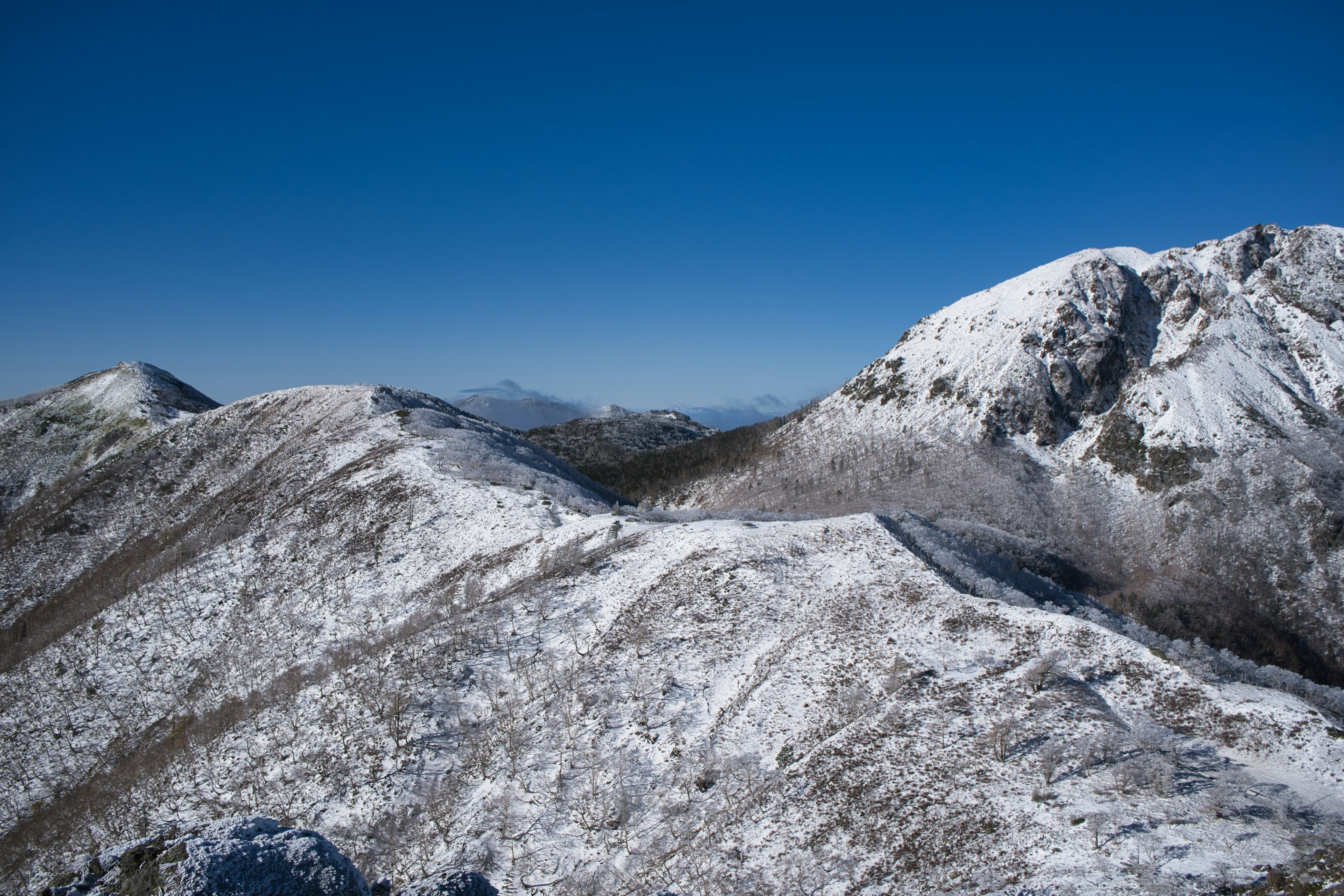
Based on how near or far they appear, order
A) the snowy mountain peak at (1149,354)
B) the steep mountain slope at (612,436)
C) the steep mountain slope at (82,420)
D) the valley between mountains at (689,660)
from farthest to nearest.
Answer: the steep mountain slope at (612,436), the steep mountain slope at (82,420), the snowy mountain peak at (1149,354), the valley between mountains at (689,660)

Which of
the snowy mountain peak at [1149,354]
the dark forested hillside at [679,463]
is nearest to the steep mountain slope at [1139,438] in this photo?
the snowy mountain peak at [1149,354]

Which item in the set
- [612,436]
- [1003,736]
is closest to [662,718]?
[1003,736]

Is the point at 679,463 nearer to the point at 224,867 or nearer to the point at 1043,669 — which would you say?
the point at 1043,669

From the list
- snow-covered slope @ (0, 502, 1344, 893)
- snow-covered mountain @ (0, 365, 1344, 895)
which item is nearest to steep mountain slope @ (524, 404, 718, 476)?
snow-covered mountain @ (0, 365, 1344, 895)

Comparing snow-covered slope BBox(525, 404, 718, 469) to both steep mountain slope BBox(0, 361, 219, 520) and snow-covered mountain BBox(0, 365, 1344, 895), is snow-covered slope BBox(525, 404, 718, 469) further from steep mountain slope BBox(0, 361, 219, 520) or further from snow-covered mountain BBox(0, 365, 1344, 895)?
snow-covered mountain BBox(0, 365, 1344, 895)

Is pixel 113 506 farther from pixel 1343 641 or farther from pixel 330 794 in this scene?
pixel 1343 641

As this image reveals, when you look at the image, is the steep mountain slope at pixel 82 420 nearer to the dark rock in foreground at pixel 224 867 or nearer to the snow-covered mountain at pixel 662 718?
the snow-covered mountain at pixel 662 718

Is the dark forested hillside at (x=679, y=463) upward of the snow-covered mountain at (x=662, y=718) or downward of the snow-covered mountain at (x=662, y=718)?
upward

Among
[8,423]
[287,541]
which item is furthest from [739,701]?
[8,423]
